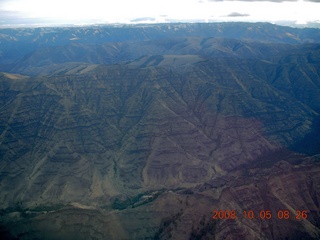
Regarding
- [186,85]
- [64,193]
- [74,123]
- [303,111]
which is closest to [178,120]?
[186,85]

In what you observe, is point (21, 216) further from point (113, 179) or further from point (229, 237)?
point (229, 237)

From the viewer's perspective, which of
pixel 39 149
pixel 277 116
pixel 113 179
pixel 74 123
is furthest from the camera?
pixel 277 116

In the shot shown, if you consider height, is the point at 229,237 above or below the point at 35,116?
above

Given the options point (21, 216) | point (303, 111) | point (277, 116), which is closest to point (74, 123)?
point (21, 216)

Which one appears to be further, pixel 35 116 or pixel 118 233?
pixel 35 116

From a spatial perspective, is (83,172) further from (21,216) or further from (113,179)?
(21,216)

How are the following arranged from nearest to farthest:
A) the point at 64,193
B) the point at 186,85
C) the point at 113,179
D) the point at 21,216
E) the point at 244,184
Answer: the point at 244,184, the point at 21,216, the point at 64,193, the point at 113,179, the point at 186,85

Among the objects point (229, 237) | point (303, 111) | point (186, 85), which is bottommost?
point (303, 111)
